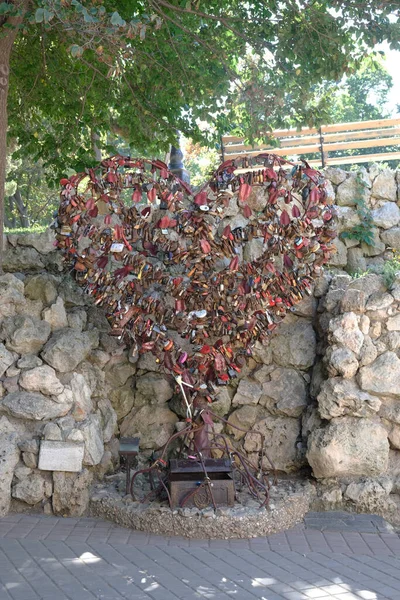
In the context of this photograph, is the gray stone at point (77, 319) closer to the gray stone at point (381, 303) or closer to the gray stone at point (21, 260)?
the gray stone at point (21, 260)

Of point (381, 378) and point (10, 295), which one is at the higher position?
point (10, 295)

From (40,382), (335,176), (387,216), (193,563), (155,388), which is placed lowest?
(193,563)

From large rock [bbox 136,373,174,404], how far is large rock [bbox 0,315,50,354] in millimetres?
1199

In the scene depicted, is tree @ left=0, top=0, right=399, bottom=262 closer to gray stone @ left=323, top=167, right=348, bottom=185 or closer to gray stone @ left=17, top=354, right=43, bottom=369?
gray stone @ left=323, top=167, right=348, bottom=185

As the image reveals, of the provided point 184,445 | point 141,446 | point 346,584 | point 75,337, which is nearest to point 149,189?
point 75,337

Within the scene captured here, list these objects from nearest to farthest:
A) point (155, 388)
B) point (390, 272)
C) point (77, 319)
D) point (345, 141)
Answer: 1. point (390, 272)
2. point (77, 319)
3. point (155, 388)
4. point (345, 141)

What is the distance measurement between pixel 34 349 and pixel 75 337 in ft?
1.31

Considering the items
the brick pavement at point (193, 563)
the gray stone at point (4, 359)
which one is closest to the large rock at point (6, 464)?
the brick pavement at point (193, 563)

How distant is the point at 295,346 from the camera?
690cm

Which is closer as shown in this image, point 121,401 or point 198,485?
point 198,485

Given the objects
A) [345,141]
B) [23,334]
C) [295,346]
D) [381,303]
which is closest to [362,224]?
[381,303]

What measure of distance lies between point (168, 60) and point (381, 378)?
164 inches

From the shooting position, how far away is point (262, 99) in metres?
6.97

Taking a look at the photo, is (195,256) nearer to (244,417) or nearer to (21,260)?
(244,417)
